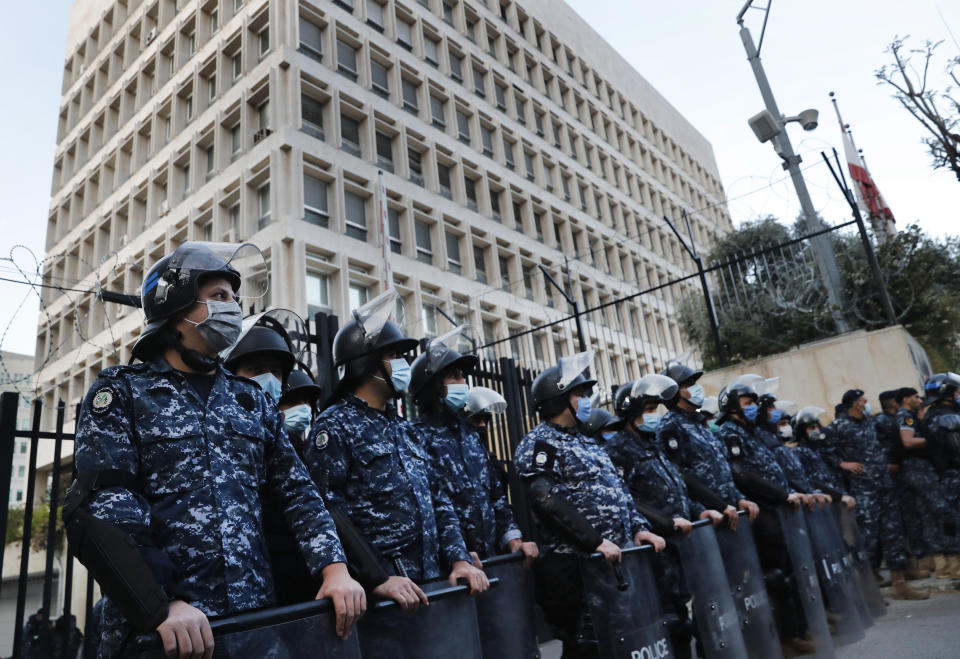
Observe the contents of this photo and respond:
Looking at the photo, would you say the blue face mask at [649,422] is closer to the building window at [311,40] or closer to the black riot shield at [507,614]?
the black riot shield at [507,614]

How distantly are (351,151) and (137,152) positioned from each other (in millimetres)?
8983

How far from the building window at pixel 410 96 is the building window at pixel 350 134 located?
253 centimetres

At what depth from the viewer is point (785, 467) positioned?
21.8ft

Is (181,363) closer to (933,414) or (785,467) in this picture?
(785,467)

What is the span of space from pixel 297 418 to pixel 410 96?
21.2 m

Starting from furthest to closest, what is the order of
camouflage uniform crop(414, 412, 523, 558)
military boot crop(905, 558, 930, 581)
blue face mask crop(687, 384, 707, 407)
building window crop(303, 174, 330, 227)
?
building window crop(303, 174, 330, 227)
military boot crop(905, 558, 930, 581)
blue face mask crop(687, 384, 707, 407)
camouflage uniform crop(414, 412, 523, 558)

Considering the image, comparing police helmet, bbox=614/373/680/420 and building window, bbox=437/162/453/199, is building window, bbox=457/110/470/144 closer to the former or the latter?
building window, bbox=437/162/453/199

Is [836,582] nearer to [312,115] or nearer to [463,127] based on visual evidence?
[312,115]

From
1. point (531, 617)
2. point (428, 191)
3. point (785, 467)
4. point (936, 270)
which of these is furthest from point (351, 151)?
point (531, 617)

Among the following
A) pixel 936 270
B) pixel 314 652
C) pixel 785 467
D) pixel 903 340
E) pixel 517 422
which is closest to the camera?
pixel 314 652

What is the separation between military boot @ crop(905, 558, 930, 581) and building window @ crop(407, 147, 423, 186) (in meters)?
17.7

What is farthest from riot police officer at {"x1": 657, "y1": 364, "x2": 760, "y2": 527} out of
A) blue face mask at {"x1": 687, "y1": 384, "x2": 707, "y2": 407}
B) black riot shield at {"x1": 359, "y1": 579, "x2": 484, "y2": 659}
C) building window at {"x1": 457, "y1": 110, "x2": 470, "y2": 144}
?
building window at {"x1": 457, "y1": 110, "x2": 470, "y2": 144}

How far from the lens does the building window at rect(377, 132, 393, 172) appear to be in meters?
21.5

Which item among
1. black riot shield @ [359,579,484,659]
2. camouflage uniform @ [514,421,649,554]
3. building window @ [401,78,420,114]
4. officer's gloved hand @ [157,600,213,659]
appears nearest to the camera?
officer's gloved hand @ [157,600,213,659]
